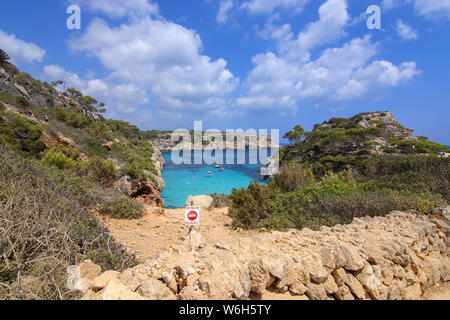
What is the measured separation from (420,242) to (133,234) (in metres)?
6.24

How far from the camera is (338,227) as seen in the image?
3809 millimetres

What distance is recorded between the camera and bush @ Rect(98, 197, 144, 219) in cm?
625

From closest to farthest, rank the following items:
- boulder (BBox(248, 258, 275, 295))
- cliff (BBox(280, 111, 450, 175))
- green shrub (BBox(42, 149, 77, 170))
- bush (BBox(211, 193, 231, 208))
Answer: boulder (BBox(248, 258, 275, 295)) → green shrub (BBox(42, 149, 77, 170)) → bush (BBox(211, 193, 231, 208)) → cliff (BBox(280, 111, 450, 175))

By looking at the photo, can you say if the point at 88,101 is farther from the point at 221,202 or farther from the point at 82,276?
the point at 82,276

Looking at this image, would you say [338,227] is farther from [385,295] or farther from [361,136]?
[361,136]

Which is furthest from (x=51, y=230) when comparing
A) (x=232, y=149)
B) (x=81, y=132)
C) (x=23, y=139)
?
(x=232, y=149)

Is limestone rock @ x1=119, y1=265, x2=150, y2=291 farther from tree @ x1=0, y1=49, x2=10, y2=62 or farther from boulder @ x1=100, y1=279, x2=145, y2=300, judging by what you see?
tree @ x1=0, y1=49, x2=10, y2=62

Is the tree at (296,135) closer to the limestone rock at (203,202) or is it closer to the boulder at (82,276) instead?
the limestone rock at (203,202)

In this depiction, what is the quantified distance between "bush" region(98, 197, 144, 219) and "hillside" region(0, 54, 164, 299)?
25 mm

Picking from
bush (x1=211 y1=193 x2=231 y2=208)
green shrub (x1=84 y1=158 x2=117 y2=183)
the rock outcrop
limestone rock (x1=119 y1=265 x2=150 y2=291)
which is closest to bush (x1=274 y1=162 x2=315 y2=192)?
bush (x1=211 y1=193 x2=231 y2=208)

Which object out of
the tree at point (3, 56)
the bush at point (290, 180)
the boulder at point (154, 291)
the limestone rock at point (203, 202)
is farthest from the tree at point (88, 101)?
the boulder at point (154, 291)

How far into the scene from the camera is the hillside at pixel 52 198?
2.31 metres

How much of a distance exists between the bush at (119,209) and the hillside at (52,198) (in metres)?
0.02
